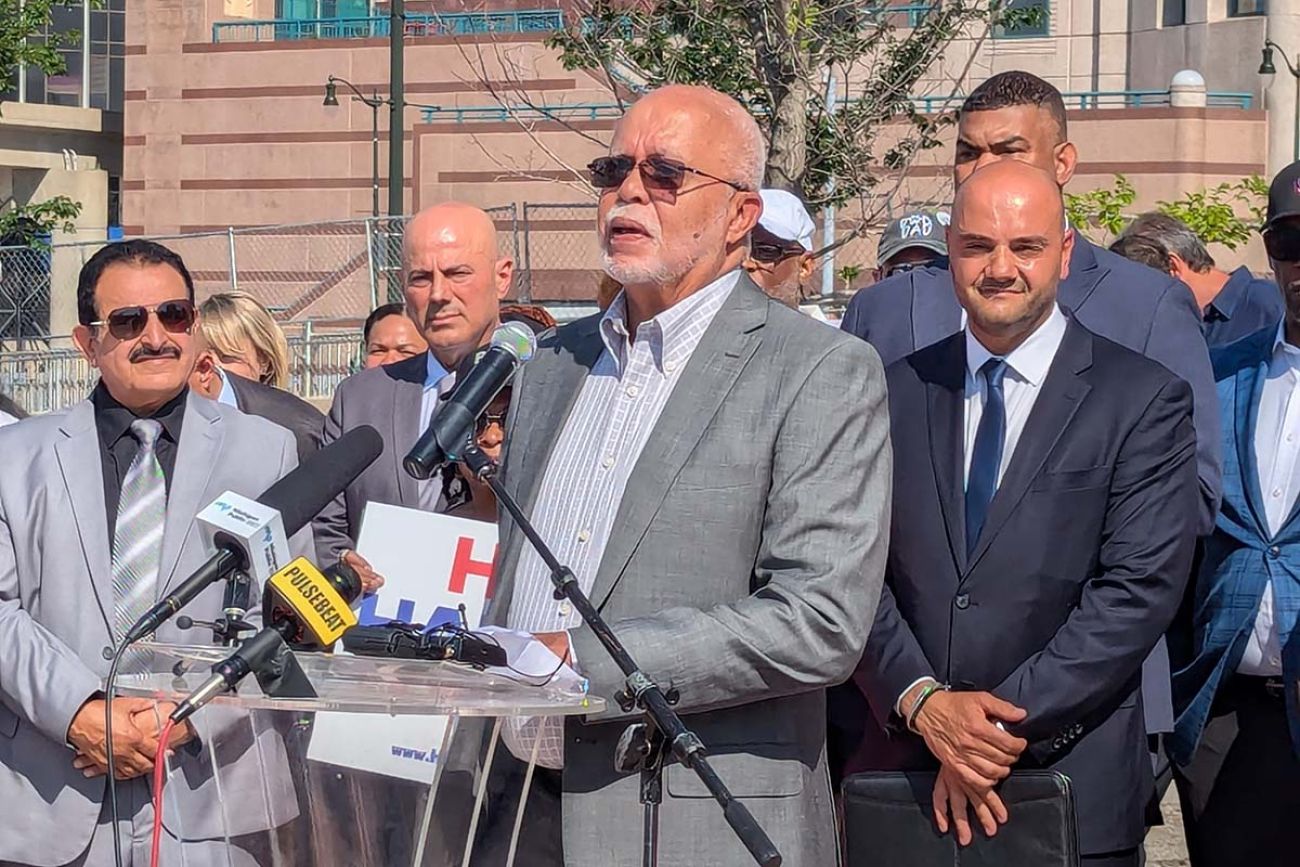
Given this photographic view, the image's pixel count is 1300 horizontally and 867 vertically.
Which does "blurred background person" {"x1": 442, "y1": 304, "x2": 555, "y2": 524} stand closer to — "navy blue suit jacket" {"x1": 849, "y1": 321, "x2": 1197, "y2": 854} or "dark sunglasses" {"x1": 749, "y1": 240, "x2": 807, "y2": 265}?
"navy blue suit jacket" {"x1": 849, "y1": 321, "x2": 1197, "y2": 854}

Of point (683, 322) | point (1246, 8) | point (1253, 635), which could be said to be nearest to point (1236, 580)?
point (1253, 635)

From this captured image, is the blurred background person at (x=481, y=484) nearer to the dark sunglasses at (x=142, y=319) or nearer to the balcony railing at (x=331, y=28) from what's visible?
the dark sunglasses at (x=142, y=319)

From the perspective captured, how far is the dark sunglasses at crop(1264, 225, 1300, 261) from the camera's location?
502 centimetres

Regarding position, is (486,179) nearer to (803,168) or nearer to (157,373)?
(803,168)

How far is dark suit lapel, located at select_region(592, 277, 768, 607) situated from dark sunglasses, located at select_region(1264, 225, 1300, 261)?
176 centimetres

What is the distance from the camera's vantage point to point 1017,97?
540cm

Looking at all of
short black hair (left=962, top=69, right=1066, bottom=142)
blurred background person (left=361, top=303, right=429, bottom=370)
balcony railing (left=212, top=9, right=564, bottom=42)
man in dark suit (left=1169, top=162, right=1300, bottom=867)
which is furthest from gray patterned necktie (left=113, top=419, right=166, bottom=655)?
balcony railing (left=212, top=9, right=564, bottom=42)

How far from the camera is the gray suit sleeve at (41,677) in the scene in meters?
4.41

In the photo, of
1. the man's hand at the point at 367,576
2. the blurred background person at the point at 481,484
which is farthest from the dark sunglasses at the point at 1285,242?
the man's hand at the point at 367,576

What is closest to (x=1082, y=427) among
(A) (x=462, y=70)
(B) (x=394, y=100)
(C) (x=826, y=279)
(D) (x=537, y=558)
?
(D) (x=537, y=558)

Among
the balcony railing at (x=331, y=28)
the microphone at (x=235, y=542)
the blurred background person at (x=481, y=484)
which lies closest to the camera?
the microphone at (x=235, y=542)

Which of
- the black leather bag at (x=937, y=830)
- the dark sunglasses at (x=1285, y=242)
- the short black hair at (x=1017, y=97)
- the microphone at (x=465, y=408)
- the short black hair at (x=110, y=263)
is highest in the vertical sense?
the short black hair at (x=1017, y=97)

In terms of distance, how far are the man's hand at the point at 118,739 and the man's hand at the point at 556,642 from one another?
1.12 m

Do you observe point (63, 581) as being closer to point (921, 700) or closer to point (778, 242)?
point (921, 700)
